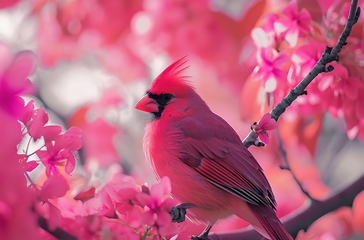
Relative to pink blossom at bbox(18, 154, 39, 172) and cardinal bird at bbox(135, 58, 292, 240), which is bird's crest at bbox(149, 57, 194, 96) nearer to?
cardinal bird at bbox(135, 58, 292, 240)

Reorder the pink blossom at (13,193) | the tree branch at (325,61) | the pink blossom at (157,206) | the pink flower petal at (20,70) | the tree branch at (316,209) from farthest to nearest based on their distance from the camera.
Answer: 1. the tree branch at (316,209)
2. the tree branch at (325,61)
3. the pink blossom at (157,206)
4. the pink flower petal at (20,70)
5. the pink blossom at (13,193)

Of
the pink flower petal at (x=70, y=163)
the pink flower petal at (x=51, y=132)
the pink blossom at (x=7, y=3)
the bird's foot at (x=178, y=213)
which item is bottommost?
the bird's foot at (x=178, y=213)

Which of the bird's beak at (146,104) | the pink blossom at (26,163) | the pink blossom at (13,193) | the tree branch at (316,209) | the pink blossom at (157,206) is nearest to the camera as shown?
the pink blossom at (13,193)

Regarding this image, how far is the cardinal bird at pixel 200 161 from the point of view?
1.39 m

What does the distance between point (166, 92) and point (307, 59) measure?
0.44m

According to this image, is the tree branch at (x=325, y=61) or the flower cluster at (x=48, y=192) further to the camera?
the tree branch at (x=325, y=61)

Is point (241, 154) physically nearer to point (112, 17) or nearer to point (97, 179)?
point (97, 179)

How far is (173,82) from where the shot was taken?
159 centimetres

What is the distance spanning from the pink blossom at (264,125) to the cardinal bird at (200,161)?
19 centimetres

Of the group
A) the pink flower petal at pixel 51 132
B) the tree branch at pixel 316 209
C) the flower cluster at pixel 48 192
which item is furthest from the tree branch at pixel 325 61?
the pink flower petal at pixel 51 132

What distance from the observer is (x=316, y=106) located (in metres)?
1.65

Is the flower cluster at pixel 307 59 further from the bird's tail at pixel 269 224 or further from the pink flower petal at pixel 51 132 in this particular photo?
the pink flower petal at pixel 51 132

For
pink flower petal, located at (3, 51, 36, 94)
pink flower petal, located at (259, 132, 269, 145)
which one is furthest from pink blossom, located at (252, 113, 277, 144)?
pink flower petal, located at (3, 51, 36, 94)

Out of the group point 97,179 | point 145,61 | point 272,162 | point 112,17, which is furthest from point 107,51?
point 97,179
